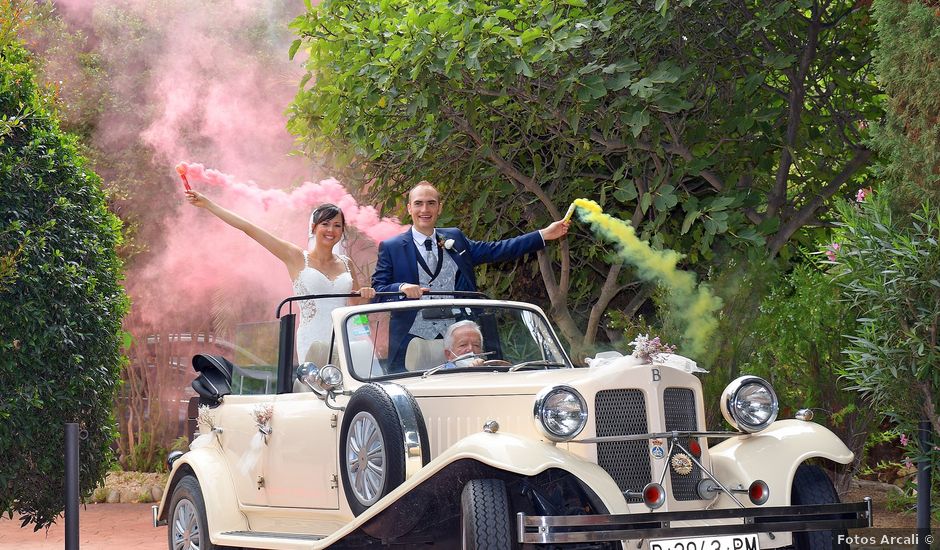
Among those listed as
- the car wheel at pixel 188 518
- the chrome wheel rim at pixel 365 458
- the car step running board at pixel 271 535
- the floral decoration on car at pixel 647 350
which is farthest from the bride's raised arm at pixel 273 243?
the floral decoration on car at pixel 647 350

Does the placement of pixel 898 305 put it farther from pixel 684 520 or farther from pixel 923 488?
pixel 684 520

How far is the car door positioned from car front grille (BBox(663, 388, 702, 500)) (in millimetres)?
1824

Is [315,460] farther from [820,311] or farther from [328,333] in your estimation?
[820,311]

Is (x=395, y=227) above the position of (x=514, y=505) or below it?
above

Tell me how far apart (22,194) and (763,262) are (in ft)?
19.7

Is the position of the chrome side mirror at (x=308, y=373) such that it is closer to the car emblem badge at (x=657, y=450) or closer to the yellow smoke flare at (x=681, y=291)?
the car emblem badge at (x=657, y=450)

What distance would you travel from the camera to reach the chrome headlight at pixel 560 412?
5.18m

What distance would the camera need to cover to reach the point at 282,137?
17.4m

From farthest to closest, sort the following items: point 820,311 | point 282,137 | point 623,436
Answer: point 282,137
point 820,311
point 623,436

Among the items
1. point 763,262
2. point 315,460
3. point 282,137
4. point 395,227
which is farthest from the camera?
point 282,137

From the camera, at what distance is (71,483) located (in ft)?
23.6

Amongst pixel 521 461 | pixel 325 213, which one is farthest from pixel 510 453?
pixel 325 213

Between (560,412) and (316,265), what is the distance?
3.07m

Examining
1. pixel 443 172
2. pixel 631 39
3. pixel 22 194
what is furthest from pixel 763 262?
pixel 22 194
